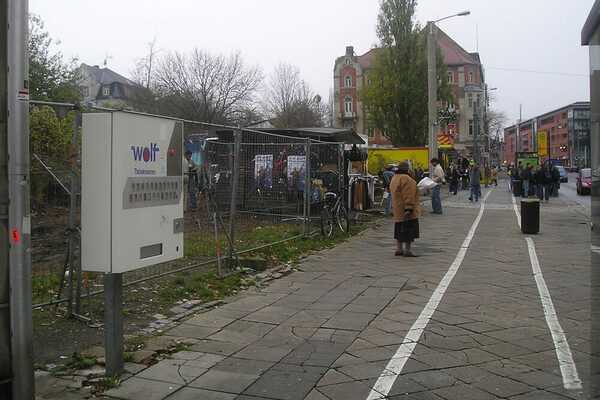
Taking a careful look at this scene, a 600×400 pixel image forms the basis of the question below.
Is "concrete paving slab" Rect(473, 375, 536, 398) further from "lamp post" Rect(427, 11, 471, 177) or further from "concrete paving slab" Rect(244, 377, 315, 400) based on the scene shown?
"lamp post" Rect(427, 11, 471, 177)

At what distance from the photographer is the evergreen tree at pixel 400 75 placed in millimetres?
43719

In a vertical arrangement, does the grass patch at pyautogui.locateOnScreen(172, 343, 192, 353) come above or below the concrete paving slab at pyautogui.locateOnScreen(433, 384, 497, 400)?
above

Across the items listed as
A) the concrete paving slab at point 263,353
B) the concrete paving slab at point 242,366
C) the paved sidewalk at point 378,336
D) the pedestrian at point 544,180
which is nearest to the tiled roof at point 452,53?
the pedestrian at point 544,180

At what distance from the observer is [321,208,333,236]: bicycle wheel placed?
12.1m

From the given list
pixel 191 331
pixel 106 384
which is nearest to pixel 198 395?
pixel 106 384

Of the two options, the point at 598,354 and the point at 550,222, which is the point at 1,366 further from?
the point at 550,222

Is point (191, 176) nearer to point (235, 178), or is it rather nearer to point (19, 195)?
point (235, 178)

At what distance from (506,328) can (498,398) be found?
188 centimetres

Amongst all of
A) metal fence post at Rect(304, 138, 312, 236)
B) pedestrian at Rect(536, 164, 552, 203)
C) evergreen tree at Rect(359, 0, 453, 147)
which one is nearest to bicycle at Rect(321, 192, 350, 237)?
metal fence post at Rect(304, 138, 312, 236)

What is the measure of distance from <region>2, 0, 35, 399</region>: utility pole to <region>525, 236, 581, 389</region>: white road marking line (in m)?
3.85

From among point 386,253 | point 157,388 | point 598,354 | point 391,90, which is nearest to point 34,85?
point 386,253

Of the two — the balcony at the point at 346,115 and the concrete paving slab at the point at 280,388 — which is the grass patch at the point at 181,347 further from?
the balcony at the point at 346,115

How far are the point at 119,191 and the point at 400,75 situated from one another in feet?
139

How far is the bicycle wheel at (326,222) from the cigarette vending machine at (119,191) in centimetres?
782
